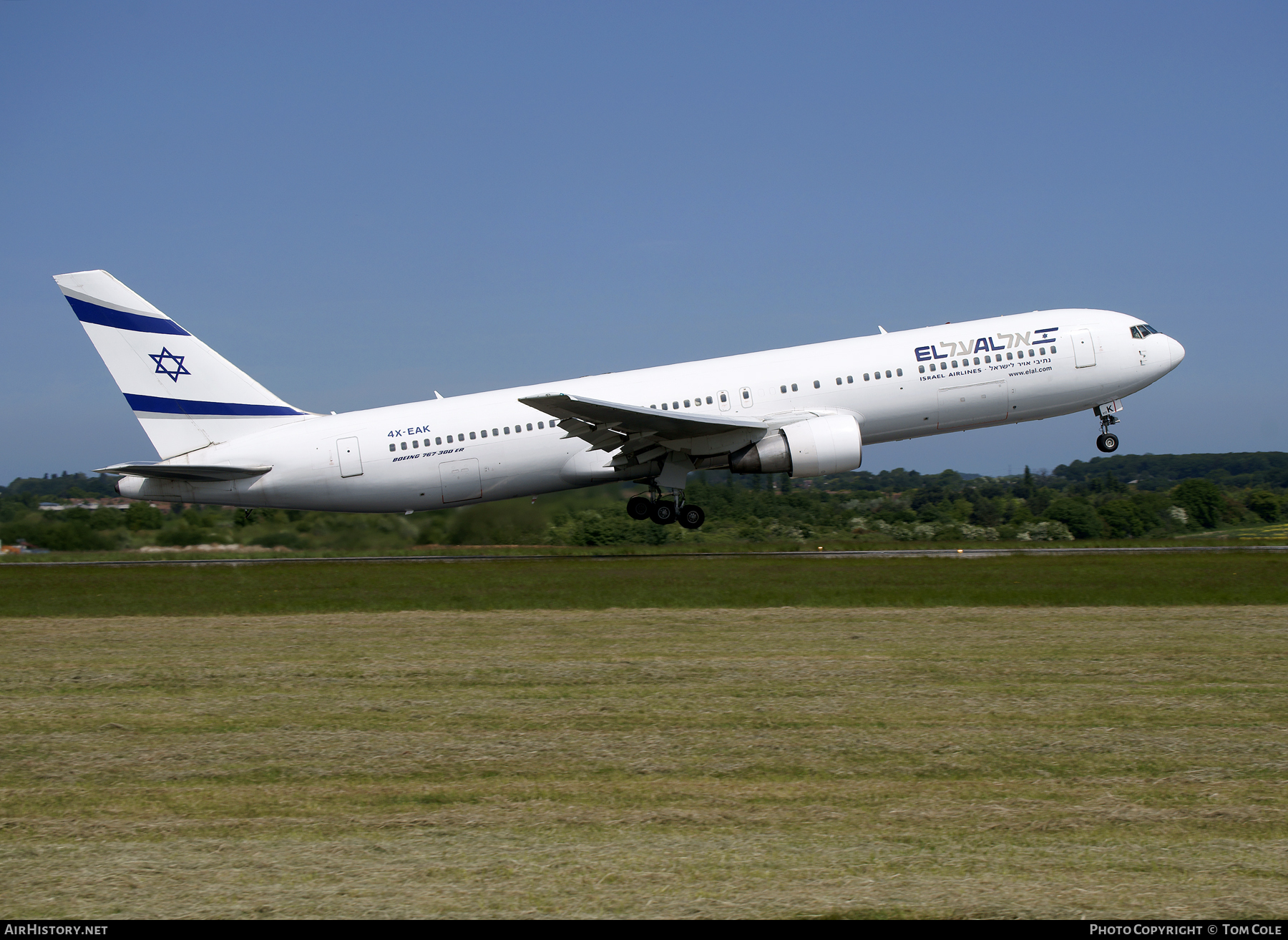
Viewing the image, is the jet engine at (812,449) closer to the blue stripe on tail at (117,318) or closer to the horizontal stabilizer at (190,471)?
the horizontal stabilizer at (190,471)

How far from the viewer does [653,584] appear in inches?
818

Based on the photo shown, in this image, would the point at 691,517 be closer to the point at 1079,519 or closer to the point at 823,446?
the point at 823,446

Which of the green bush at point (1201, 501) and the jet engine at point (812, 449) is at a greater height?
the jet engine at point (812, 449)

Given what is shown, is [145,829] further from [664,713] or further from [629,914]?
[664,713]

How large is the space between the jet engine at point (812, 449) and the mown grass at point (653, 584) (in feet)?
7.61

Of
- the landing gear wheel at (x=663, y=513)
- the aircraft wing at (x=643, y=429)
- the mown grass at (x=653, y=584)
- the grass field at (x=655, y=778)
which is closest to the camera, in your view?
the grass field at (x=655, y=778)

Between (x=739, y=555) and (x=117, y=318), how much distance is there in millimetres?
17285

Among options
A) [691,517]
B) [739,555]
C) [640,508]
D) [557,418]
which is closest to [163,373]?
[557,418]

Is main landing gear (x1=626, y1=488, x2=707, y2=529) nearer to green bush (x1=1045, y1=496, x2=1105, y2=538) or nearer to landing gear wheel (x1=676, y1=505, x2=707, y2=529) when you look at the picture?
landing gear wheel (x1=676, y1=505, x2=707, y2=529)

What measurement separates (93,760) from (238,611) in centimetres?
1034

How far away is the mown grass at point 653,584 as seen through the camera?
61.5 feet

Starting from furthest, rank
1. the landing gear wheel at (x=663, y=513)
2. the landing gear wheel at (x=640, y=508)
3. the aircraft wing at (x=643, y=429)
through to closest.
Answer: the landing gear wheel at (x=640, y=508) → the landing gear wheel at (x=663, y=513) → the aircraft wing at (x=643, y=429)

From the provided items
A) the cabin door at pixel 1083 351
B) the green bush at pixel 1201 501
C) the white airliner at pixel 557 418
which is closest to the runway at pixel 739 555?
the white airliner at pixel 557 418
